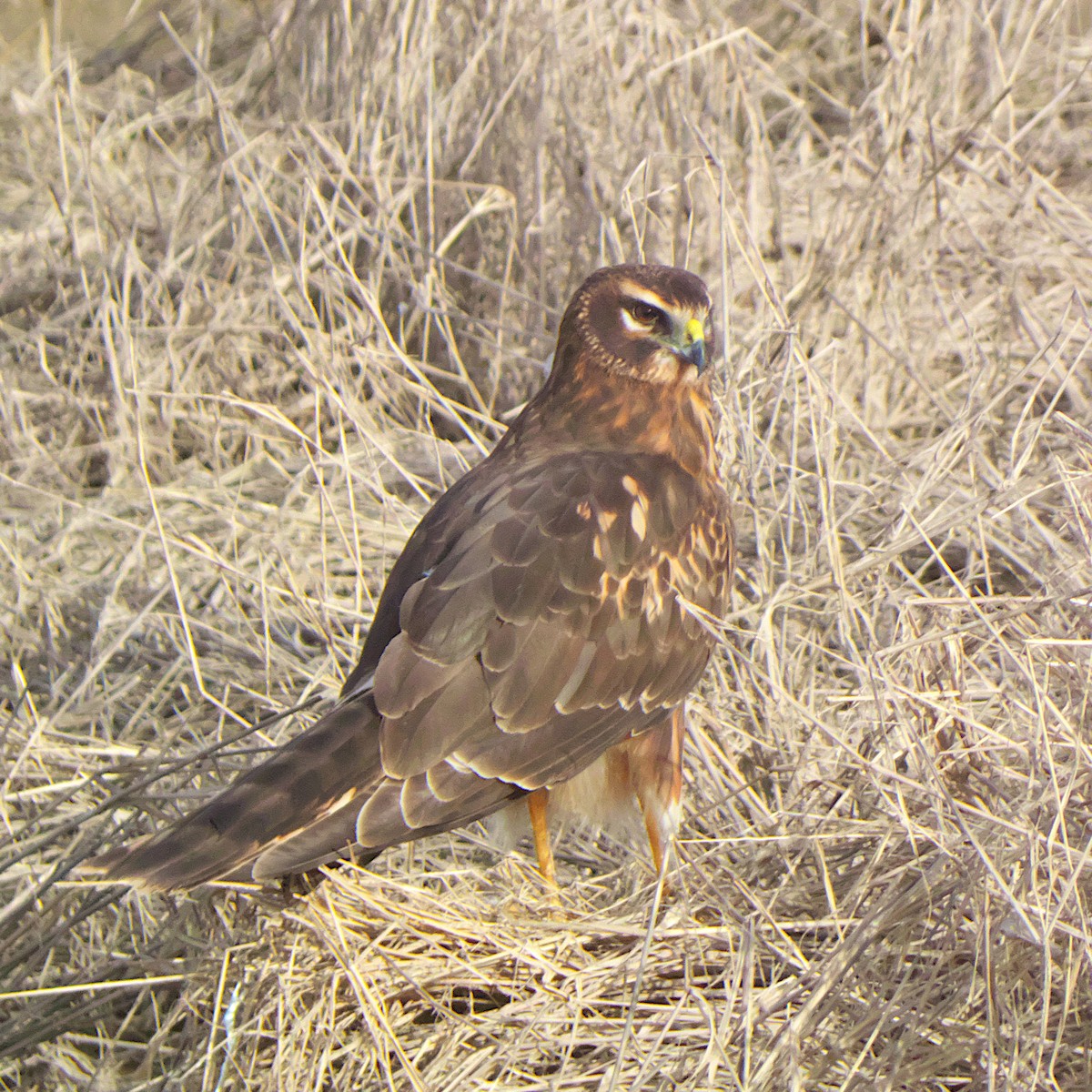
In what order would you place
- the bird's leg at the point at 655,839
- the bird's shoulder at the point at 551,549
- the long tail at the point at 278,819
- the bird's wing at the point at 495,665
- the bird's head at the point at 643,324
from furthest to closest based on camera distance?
the bird's head at the point at 643,324 → the bird's leg at the point at 655,839 → the bird's shoulder at the point at 551,549 → the bird's wing at the point at 495,665 → the long tail at the point at 278,819

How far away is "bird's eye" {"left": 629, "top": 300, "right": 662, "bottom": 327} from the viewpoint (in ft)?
11.3

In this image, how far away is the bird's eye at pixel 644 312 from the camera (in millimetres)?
3445

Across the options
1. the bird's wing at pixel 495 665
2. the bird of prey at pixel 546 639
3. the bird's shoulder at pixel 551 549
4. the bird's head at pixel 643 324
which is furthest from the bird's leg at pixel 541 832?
the bird's head at pixel 643 324

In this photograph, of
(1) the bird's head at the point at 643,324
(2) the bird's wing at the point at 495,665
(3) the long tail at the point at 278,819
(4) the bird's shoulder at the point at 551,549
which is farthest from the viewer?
(1) the bird's head at the point at 643,324

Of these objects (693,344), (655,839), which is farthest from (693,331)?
(655,839)

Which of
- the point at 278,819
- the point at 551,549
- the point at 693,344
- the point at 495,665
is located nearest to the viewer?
the point at 278,819

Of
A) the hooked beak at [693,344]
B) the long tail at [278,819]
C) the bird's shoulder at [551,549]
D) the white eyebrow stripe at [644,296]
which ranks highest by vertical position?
the white eyebrow stripe at [644,296]

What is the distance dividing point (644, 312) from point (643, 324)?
36mm

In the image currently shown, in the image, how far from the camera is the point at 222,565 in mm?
3848

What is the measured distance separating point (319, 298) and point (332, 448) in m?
0.49

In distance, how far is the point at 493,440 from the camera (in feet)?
15.4

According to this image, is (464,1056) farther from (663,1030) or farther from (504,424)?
(504,424)

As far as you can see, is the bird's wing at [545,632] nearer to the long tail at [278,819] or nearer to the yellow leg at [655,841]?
the long tail at [278,819]

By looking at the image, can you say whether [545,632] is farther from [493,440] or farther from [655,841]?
[493,440]
